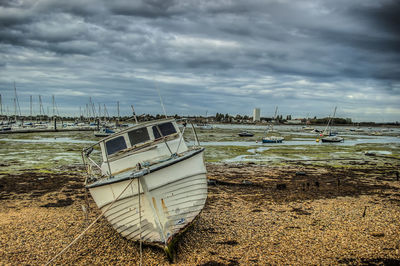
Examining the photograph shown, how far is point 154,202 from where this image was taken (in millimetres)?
7395

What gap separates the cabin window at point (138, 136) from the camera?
Answer: 9796mm

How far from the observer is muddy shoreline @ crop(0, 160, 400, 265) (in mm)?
8125

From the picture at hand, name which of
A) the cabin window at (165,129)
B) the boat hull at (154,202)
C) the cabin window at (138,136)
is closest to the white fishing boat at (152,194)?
the boat hull at (154,202)

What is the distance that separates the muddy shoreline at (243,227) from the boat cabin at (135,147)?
2.44 m

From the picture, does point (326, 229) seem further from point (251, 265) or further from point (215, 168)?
point (215, 168)

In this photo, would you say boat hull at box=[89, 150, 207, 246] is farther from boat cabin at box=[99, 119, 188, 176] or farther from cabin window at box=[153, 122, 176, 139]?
cabin window at box=[153, 122, 176, 139]

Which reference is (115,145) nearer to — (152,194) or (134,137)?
(134,137)

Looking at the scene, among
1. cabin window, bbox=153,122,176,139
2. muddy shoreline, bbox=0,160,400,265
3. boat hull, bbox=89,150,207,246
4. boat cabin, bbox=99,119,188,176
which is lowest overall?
muddy shoreline, bbox=0,160,400,265

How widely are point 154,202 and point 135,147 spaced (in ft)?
9.33

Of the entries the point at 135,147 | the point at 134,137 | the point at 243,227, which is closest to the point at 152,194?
the point at 135,147

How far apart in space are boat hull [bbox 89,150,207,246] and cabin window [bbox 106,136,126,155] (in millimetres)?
1706

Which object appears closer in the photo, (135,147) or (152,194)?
(152,194)

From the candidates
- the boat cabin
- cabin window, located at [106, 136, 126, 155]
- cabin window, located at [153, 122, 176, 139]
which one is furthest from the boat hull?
cabin window, located at [153, 122, 176, 139]

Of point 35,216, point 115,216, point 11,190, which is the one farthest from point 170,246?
point 11,190
